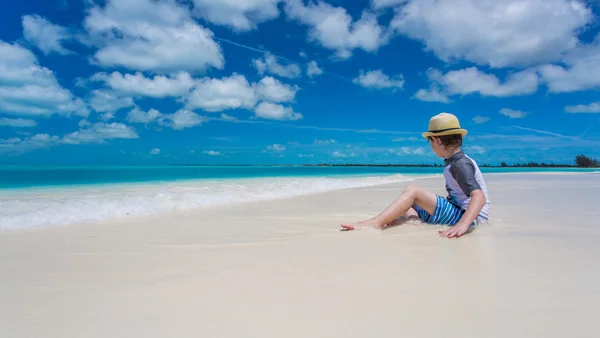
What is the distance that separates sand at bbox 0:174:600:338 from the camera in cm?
Result: 139

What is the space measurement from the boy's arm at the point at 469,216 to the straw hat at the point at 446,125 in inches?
21.9

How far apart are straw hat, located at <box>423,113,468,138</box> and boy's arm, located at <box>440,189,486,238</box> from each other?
556mm

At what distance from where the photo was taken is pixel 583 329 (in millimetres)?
1308

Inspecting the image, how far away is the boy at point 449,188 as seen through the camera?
3217 millimetres

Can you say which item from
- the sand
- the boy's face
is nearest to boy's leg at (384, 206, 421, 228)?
the sand

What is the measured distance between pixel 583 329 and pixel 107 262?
2.52 meters

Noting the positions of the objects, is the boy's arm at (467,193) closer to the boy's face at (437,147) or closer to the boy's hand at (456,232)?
the boy's hand at (456,232)

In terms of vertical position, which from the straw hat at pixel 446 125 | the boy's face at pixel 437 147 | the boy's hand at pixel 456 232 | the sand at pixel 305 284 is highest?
the straw hat at pixel 446 125

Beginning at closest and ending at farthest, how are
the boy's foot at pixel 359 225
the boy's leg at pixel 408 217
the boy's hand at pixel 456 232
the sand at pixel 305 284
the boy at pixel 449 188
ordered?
1. the sand at pixel 305 284
2. the boy's hand at pixel 456 232
3. the boy at pixel 449 188
4. the boy's foot at pixel 359 225
5. the boy's leg at pixel 408 217

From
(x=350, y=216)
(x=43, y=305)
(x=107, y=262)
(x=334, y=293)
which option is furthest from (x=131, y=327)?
(x=350, y=216)

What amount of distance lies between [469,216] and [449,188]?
50 cm

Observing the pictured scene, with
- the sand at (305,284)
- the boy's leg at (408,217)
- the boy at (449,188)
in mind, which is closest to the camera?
the sand at (305,284)

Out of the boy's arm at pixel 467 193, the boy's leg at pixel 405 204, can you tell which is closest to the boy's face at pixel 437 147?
the boy's arm at pixel 467 193

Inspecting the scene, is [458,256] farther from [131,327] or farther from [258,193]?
[258,193]
